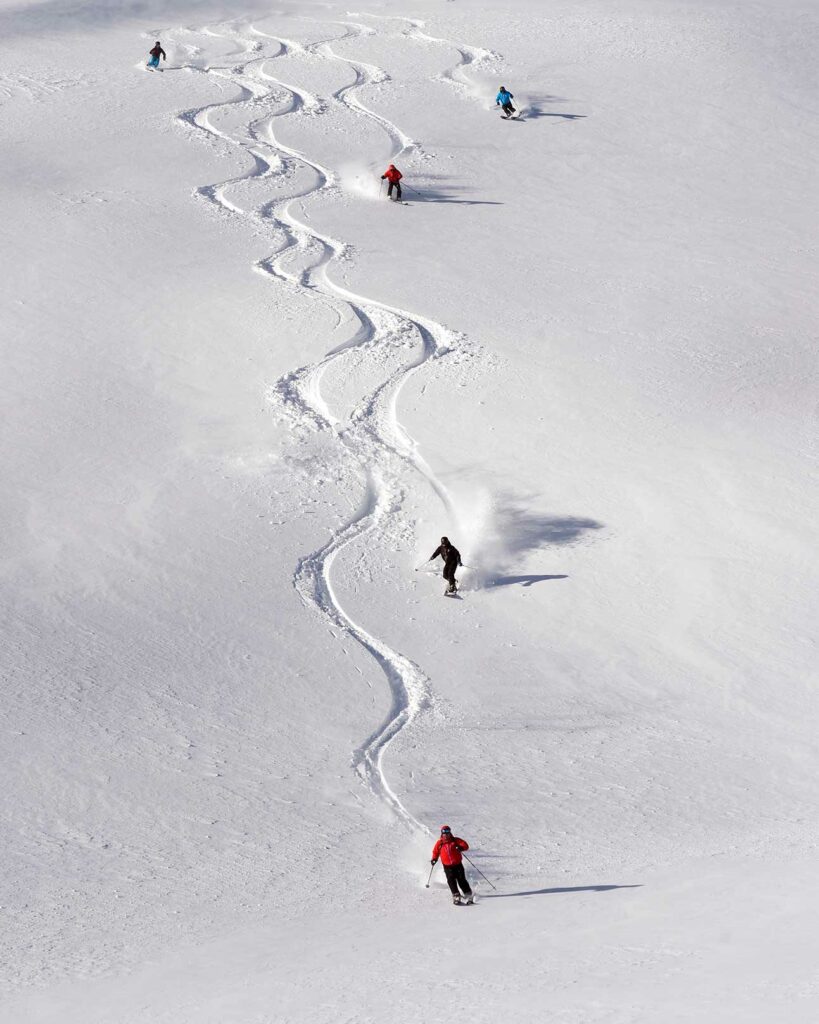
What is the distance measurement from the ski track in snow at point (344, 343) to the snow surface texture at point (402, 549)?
0.09 m

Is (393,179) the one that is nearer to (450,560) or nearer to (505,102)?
(505,102)

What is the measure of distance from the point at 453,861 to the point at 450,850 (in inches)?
4.0

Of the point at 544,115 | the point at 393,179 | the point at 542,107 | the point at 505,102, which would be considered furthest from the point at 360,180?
the point at 542,107

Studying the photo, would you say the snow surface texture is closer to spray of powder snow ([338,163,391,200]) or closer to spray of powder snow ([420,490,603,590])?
spray of powder snow ([420,490,603,590])

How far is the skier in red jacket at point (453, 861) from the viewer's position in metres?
10.7

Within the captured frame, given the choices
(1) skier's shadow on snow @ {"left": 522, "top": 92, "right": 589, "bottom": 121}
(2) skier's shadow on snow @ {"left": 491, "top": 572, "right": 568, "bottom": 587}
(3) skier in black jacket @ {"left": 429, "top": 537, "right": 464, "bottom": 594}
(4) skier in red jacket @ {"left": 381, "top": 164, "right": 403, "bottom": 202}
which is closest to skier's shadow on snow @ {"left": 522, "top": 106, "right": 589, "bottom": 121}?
(1) skier's shadow on snow @ {"left": 522, "top": 92, "right": 589, "bottom": 121}

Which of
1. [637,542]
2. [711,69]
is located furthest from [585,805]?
[711,69]

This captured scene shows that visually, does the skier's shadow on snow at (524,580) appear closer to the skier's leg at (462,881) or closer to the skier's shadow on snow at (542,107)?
the skier's leg at (462,881)

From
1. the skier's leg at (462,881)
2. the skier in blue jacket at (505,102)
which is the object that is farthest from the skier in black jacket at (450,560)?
the skier in blue jacket at (505,102)

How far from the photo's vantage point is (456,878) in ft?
35.2

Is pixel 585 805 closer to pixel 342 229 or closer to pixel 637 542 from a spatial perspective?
pixel 637 542

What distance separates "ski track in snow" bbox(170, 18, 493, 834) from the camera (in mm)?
15320

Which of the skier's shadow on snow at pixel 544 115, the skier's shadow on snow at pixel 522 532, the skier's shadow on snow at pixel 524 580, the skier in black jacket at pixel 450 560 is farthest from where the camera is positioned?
the skier's shadow on snow at pixel 544 115

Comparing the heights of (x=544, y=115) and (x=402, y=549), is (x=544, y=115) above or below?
above
